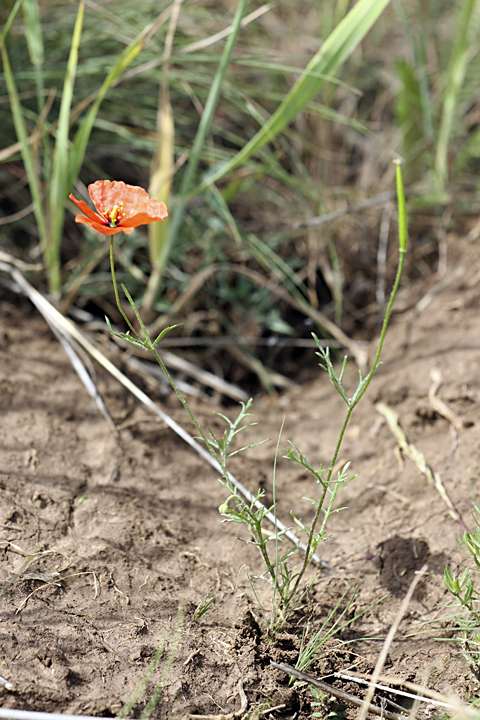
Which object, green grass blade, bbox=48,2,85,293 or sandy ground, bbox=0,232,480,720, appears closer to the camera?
sandy ground, bbox=0,232,480,720

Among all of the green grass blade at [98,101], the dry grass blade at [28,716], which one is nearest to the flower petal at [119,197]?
the green grass blade at [98,101]

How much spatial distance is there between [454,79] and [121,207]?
1.52 meters

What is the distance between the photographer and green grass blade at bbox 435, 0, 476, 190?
1.84 m

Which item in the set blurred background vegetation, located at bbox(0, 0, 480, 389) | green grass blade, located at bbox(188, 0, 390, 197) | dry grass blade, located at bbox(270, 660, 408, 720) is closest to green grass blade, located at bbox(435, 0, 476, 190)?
blurred background vegetation, located at bbox(0, 0, 480, 389)

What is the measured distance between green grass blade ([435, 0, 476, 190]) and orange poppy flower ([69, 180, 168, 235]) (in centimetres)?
142

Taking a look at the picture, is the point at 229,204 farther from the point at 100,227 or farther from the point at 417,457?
the point at 100,227

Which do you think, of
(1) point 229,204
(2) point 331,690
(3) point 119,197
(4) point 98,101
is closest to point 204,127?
(4) point 98,101

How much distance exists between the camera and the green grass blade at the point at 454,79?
184cm

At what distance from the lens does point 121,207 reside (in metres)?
0.91

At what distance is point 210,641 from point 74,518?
367 millimetres

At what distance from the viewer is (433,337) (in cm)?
165

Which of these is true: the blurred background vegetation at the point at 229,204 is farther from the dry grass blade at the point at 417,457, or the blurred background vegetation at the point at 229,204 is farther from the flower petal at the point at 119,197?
the flower petal at the point at 119,197

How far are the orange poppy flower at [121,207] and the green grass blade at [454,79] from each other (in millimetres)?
1416

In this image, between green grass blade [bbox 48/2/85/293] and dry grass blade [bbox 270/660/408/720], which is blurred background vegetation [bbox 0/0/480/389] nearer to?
green grass blade [bbox 48/2/85/293]
